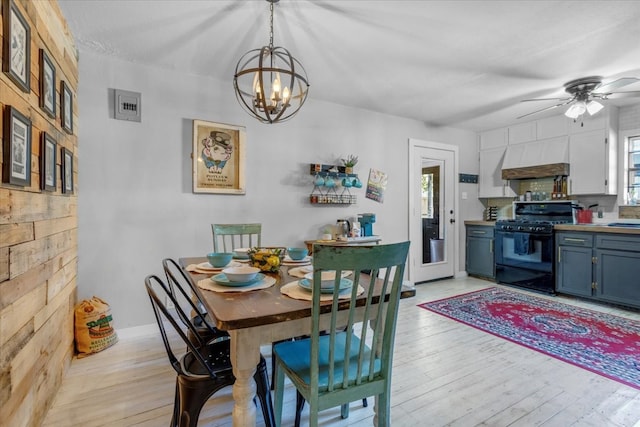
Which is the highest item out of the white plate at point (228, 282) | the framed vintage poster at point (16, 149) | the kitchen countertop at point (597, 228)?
the framed vintage poster at point (16, 149)

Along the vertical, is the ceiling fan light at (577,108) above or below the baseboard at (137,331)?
above

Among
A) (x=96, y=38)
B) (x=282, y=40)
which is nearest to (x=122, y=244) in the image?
(x=96, y=38)

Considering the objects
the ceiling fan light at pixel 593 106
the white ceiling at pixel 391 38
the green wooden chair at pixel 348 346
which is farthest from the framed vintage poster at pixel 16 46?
the ceiling fan light at pixel 593 106

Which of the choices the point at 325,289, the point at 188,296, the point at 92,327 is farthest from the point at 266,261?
the point at 92,327

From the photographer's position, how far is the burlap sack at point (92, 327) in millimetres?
2357

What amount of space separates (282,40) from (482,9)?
54.2 inches

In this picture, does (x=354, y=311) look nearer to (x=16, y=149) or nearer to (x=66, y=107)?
(x=16, y=149)

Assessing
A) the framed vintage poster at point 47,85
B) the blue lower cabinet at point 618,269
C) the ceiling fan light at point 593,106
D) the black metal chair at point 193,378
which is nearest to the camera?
the black metal chair at point 193,378

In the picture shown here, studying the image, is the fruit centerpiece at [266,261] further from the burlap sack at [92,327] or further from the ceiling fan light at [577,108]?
the ceiling fan light at [577,108]

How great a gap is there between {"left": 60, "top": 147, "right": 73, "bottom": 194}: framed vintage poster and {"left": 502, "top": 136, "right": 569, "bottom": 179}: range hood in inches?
203

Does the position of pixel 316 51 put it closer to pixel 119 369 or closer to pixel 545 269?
pixel 119 369

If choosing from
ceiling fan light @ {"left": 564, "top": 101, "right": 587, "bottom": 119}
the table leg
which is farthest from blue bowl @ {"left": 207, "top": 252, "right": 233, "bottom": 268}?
ceiling fan light @ {"left": 564, "top": 101, "right": 587, "bottom": 119}

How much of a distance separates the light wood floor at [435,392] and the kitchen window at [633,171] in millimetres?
2873

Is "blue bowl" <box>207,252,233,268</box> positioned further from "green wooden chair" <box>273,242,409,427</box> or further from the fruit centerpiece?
"green wooden chair" <box>273,242,409,427</box>
